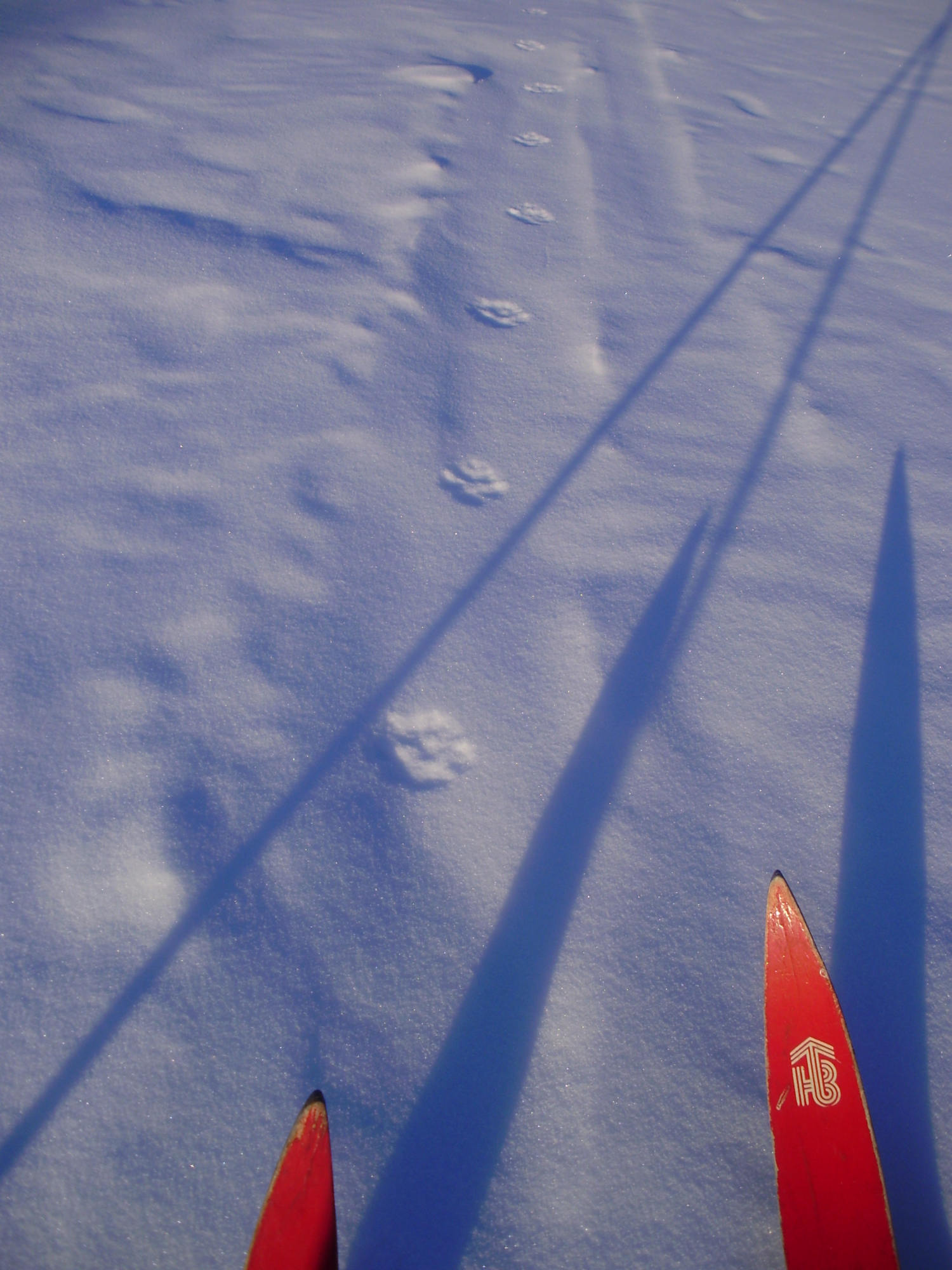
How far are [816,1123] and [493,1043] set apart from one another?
0.46m

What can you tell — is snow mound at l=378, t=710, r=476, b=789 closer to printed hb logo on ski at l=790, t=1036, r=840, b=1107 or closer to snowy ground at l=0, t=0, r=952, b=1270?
snowy ground at l=0, t=0, r=952, b=1270

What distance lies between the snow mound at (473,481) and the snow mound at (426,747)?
662 mm

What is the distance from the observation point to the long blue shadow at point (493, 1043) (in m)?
0.92

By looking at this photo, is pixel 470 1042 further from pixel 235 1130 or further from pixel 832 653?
pixel 832 653

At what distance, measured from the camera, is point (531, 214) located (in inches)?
113

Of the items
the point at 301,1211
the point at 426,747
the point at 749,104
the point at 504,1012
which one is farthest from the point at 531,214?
the point at 301,1211

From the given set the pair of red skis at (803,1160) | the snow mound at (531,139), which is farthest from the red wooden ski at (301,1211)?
the snow mound at (531,139)

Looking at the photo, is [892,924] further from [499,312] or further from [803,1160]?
[499,312]

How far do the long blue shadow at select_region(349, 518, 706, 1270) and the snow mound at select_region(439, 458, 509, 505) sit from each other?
25.9 inches

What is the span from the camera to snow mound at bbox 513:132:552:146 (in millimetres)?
3359

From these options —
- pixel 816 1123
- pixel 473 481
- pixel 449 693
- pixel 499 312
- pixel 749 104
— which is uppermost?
pixel 749 104

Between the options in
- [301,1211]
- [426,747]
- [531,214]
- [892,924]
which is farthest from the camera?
[531,214]

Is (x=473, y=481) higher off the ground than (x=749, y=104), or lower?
lower

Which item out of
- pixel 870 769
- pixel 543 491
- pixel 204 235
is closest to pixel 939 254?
pixel 543 491
